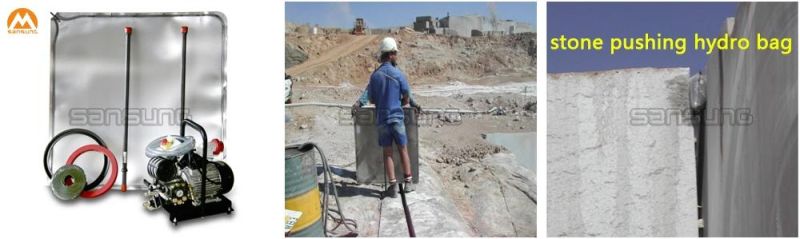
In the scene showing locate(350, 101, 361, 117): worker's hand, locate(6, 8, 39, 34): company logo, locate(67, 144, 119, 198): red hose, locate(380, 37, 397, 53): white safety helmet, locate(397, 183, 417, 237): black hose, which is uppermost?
locate(6, 8, 39, 34): company logo

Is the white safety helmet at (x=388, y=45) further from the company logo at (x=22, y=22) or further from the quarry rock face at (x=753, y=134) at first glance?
the company logo at (x=22, y=22)

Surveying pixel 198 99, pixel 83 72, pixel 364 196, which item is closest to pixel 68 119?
pixel 83 72

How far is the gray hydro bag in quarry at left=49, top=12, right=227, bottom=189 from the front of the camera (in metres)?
4.32

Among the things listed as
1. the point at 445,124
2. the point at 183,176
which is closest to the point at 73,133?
the point at 183,176

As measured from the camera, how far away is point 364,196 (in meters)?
4.12

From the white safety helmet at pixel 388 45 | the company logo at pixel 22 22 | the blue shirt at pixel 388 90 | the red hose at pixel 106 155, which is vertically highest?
the company logo at pixel 22 22

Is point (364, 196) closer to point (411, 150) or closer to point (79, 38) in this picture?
point (411, 150)

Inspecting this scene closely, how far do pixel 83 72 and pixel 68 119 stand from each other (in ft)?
0.99

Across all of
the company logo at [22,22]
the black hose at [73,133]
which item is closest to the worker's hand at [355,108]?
the black hose at [73,133]

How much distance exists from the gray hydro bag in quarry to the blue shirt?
97 cm

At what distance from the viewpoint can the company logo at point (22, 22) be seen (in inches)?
168

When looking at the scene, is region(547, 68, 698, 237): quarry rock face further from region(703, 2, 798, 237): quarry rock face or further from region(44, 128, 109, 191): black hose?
region(44, 128, 109, 191): black hose

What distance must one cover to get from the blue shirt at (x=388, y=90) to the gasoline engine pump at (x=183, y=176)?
97cm

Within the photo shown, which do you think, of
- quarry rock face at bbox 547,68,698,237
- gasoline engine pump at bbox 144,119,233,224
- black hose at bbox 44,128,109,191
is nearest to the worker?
quarry rock face at bbox 547,68,698,237
